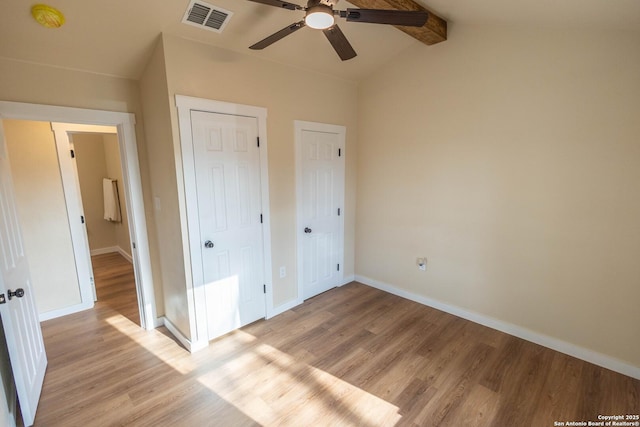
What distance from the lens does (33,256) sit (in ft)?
10.1

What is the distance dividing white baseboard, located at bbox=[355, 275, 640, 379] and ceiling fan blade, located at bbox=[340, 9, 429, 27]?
272 centimetres

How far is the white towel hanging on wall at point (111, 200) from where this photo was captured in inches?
202

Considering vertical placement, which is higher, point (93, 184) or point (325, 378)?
point (93, 184)

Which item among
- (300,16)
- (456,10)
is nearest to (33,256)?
(300,16)

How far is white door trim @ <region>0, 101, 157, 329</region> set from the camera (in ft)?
7.04

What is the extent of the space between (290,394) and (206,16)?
275cm

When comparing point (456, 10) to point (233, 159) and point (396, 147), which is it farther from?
point (233, 159)

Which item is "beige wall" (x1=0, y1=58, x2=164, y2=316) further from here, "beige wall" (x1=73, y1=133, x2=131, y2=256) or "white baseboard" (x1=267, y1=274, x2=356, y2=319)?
A: "beige wall" (x1=73, y1=133, x2=131, y2=256)

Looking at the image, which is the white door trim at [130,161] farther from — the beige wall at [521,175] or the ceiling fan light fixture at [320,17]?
the beige wall at [521,175]

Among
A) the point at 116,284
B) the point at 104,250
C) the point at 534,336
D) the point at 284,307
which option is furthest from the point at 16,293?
the point at 104,250

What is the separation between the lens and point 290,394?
208 centimetres

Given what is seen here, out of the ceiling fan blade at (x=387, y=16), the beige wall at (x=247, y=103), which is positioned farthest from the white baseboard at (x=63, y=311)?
the ceiling fan blade at (x=387, y=16)

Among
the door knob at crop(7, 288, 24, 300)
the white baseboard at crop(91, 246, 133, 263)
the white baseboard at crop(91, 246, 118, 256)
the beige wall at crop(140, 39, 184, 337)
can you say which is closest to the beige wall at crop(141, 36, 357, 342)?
the beige wall at crop(140, 39, 184, 337)

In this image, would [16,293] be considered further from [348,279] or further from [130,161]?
[348,279]
